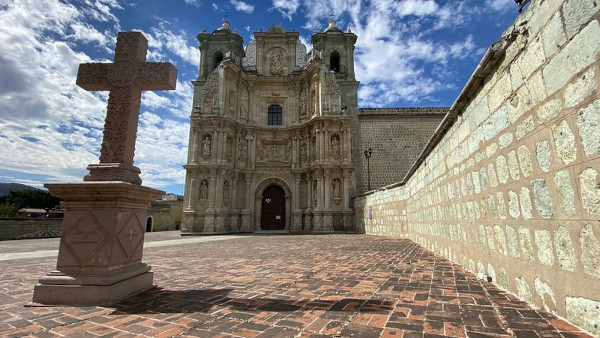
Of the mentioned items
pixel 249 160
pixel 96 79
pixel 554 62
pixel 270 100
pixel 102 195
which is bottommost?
pixel 102 195

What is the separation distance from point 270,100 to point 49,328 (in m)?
20.6

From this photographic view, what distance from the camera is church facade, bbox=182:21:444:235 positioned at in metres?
18.1

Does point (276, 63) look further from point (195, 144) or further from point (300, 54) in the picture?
point (195, 144)

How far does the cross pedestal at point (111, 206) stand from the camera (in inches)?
117

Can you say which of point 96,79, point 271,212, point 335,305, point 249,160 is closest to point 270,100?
point 249,160

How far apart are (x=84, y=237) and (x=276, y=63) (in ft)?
70.0

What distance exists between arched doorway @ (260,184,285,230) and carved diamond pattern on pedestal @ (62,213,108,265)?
1680 centimetres

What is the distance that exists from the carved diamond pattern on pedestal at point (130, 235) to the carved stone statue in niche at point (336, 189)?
15.3m

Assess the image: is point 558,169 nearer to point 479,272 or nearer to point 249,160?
point 479,272

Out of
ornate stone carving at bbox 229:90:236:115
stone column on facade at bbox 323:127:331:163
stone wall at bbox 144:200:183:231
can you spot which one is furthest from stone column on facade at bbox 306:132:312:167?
stone wall at bbox 144:200:183:231

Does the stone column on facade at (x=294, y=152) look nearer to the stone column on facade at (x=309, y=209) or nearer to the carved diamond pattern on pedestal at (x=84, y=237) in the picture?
the stone column on facade at (x=309, y=209)

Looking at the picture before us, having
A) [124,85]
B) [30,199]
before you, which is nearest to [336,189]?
[124,85]

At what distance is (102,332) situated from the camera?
221 centimetres

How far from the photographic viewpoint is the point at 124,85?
3658 millimetres
